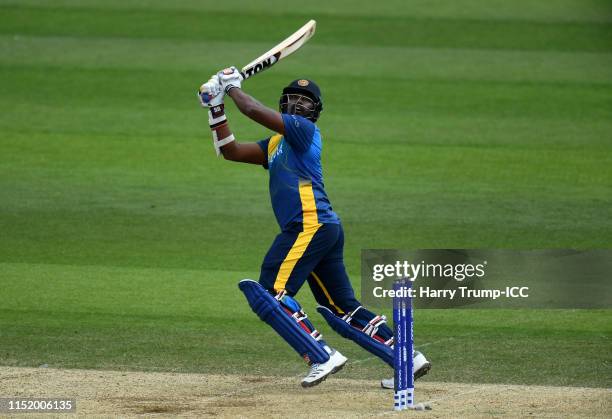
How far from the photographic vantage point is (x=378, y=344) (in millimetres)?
7457

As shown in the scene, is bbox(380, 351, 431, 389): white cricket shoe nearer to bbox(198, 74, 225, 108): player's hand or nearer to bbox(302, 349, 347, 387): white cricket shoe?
bbox(302, 349, 347, 387): white cricket shoe

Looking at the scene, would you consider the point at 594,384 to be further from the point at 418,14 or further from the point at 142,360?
the point at 418,14

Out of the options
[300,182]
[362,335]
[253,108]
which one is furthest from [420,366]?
[253,108]

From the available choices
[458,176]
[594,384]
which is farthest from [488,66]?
[594,384]

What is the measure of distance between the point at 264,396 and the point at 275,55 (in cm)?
203

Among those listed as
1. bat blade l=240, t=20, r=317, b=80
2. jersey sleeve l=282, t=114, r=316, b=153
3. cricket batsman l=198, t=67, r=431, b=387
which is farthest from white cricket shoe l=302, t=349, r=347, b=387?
bat blade l=240, t=20, r=317, b=80

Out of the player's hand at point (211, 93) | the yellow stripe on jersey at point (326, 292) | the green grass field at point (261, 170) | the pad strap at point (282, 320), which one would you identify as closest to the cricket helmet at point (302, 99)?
the player's hand at point (211, 93)

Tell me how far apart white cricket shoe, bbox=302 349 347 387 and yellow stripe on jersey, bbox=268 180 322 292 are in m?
0.48

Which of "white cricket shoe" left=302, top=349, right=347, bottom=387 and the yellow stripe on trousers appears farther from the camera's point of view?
the yellow stripe on trousers

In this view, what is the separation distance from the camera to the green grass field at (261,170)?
355 inches

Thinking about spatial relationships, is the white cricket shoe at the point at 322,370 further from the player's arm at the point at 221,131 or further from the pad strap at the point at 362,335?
the player's arm at the point at 221,131

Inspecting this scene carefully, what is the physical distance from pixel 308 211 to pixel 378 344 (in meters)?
0.88

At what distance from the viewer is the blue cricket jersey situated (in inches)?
287

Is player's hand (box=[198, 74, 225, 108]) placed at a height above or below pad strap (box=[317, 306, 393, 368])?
above
